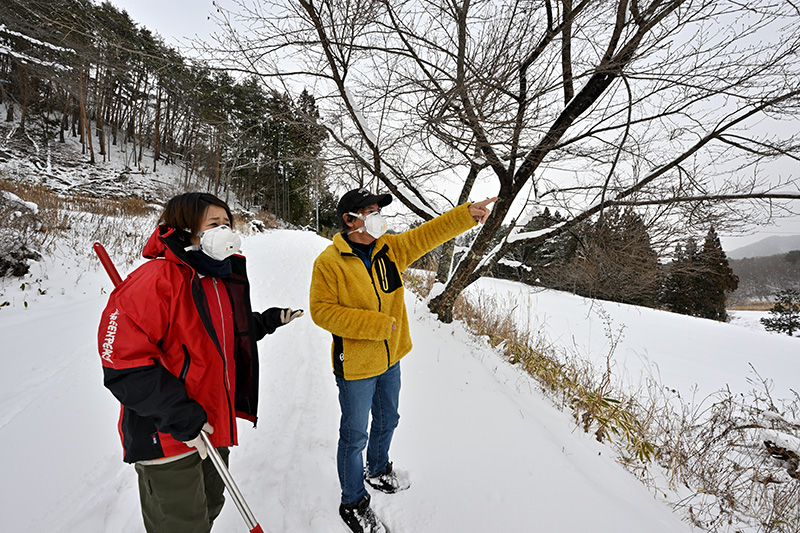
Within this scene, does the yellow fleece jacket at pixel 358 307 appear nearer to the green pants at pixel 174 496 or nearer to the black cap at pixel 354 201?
the black cap at pixel 354 201

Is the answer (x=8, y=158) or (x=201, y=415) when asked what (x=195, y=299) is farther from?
(x=8, y=158)

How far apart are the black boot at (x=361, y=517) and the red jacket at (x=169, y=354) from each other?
2.81ft

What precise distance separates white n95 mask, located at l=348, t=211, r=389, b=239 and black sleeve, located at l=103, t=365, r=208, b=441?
114 centimetres

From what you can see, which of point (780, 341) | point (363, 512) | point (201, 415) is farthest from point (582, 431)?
point (780, 341)

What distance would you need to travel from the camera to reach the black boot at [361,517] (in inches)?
67.8

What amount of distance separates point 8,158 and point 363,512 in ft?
88.0

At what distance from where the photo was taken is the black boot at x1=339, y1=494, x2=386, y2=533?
5.65 ft

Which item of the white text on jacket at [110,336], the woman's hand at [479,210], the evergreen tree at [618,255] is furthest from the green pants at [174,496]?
the evergreen tree at [618,255]

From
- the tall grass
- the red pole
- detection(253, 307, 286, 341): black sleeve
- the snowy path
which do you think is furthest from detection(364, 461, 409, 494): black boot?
the tall grass

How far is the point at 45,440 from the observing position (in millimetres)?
2041

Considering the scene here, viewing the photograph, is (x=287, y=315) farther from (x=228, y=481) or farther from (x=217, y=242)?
(x=228, y=481)

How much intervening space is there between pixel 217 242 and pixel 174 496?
1.07 m

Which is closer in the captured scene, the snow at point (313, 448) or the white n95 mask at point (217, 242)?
the white n95 mask at point (217, 242)

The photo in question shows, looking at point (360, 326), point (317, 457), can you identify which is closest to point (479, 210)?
point (360, 326)
